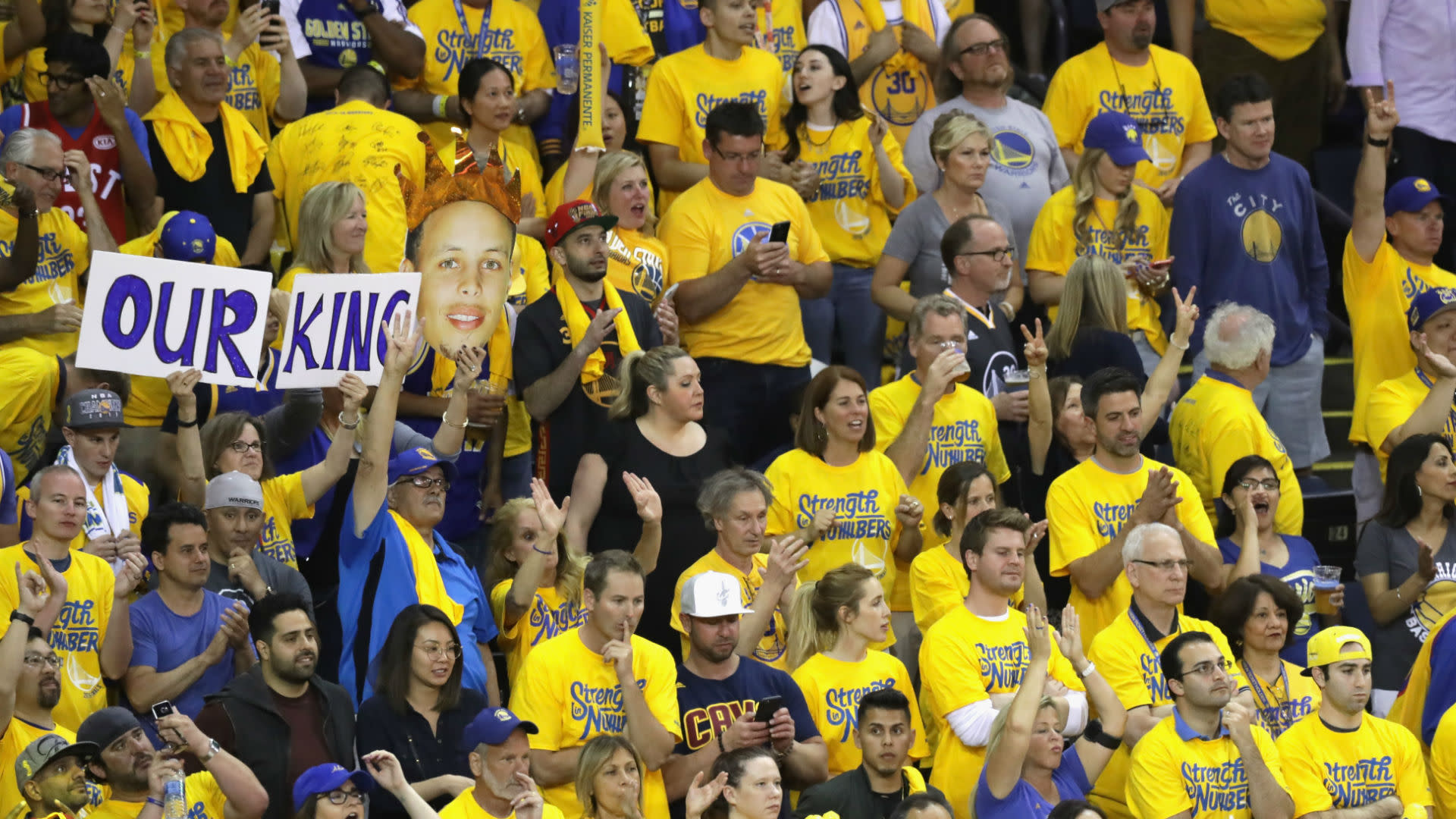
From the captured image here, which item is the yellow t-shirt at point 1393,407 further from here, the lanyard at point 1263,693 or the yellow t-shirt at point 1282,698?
the lanyard at point 1263,693

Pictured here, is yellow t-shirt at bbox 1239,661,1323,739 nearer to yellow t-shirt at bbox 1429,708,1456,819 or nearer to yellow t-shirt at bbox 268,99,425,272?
yellow t-shirt at bbox 1429,708,1456,819

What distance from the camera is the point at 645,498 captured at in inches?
337

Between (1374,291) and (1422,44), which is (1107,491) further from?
(1422,44)

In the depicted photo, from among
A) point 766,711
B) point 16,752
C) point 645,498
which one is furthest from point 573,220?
point 16,752

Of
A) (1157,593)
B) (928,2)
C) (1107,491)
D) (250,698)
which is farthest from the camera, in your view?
(928,2)

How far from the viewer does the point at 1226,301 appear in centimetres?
1073

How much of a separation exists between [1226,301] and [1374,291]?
949 millimetres

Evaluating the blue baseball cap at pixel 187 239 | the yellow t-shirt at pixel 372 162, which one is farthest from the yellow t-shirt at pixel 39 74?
the blue baseball cap at pixel 187 239

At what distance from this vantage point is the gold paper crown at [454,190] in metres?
8.84

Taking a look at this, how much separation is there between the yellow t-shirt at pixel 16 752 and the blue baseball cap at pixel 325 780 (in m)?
0.73

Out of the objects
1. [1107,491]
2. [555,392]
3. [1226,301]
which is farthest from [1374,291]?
[555,392]

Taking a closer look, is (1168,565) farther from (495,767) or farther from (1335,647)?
(495,767)

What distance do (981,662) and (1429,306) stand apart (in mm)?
3717

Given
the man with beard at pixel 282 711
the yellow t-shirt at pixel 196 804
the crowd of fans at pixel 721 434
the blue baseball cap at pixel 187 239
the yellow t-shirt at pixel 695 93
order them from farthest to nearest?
the yellow t-shirt at pixel 695 93, the blue baseball cap at pixel 187 239, the crowd of fans at pixel 721 434, the man with beard at pixel 282 711, the yellow t-shirt at pixel 196 804
